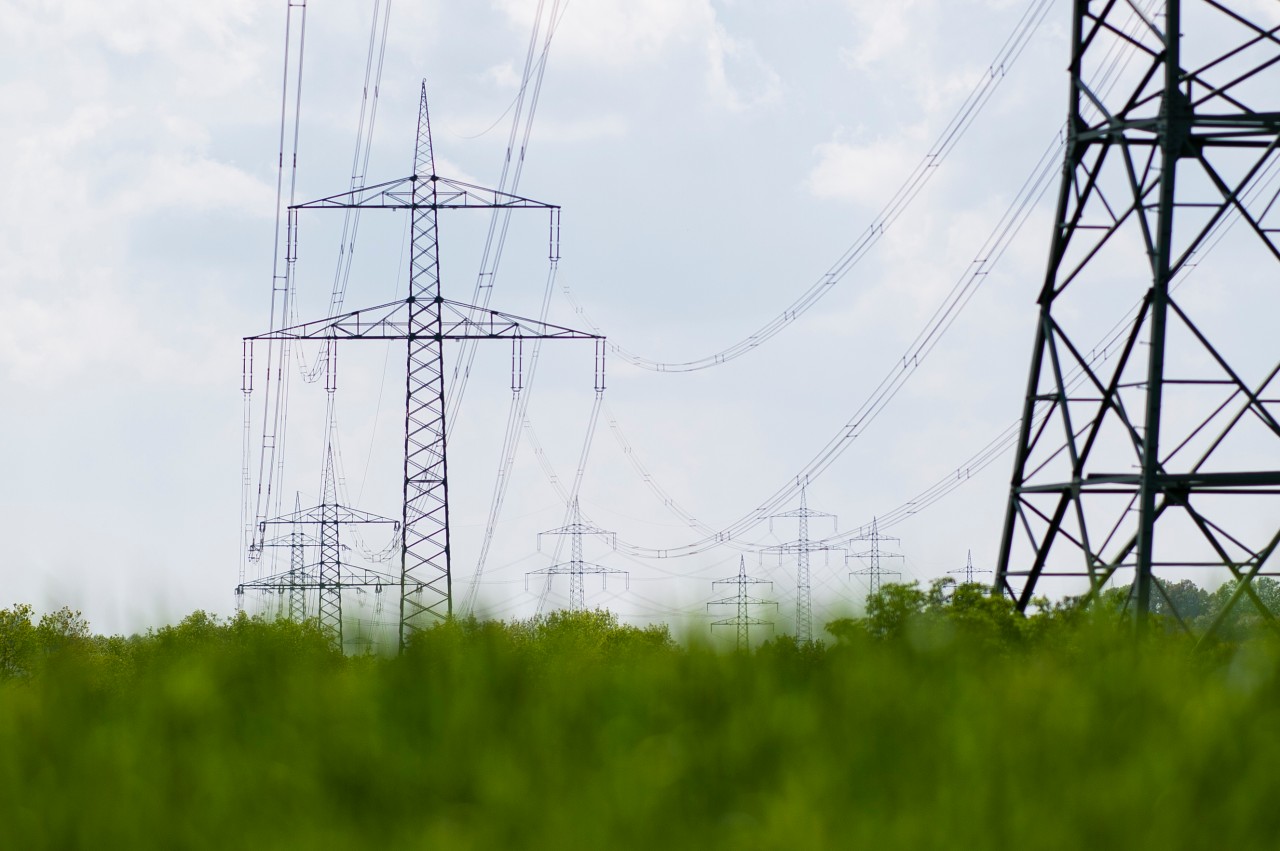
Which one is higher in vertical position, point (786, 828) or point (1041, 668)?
point (1041, 668)

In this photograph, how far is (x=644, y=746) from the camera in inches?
205

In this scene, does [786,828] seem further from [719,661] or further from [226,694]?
[226,694]

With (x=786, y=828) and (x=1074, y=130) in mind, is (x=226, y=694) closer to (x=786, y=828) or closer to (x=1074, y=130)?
(x=786, y=828)

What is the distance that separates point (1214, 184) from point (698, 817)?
19.4 meters

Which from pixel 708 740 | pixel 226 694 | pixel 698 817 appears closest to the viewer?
pixel 698 817

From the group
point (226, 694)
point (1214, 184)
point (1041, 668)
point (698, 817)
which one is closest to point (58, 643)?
point (226, 694)

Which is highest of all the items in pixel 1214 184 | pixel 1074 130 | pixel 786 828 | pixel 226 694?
pixel 1074 130

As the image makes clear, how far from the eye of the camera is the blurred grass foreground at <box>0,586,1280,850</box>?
443cm

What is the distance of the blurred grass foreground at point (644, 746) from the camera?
14.5 ft

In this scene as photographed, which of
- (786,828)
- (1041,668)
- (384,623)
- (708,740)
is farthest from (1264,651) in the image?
(384,623)

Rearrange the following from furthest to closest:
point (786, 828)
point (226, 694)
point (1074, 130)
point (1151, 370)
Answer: point (1074, 130) → point (1151, 370) → point (226, 694) → point (786, 828)

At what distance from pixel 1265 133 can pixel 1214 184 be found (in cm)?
185

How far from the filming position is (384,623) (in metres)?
6.84

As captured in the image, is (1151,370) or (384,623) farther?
(1151,370)
